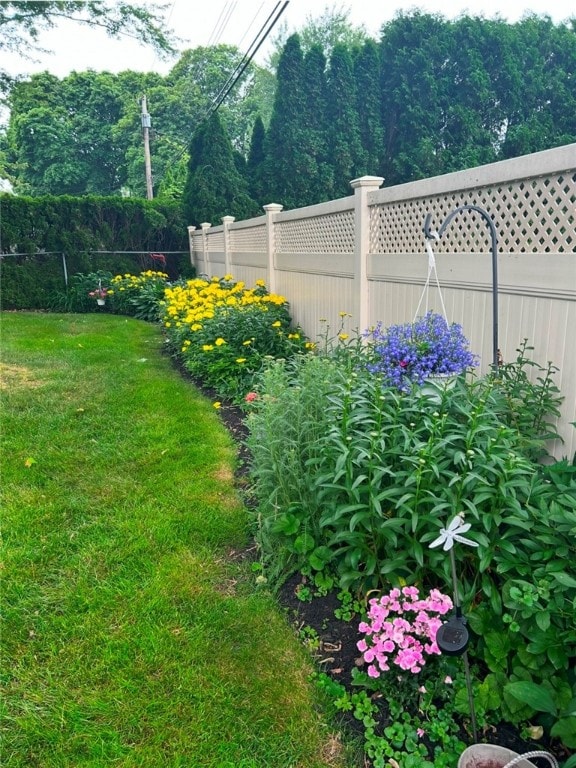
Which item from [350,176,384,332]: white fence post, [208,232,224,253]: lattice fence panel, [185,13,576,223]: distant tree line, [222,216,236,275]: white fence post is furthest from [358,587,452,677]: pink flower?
[185,13,576,223]: distant tree line

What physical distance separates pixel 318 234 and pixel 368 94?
56.2 ft

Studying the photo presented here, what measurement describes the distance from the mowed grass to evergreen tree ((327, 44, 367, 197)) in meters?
17.4

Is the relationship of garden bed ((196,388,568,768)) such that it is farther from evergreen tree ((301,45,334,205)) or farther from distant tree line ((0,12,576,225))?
evergreen tree ((301,45,334,205))

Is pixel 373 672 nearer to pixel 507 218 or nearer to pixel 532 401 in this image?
pixel 532 401

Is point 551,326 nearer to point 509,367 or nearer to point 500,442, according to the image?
point 509,367

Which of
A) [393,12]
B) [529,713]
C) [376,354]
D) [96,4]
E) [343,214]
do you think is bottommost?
[529,713]

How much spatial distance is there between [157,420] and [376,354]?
2.30 m

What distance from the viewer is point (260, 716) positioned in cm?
183

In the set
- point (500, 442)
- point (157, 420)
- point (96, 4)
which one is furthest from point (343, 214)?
point (96, 4)

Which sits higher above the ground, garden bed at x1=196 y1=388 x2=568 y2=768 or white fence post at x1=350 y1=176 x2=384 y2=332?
white fence post at x1=350 y1=176 x2=384 y2=332

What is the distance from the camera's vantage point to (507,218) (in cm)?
294

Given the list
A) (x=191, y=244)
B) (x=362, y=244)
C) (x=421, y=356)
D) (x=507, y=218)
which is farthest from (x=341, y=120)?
(x=421, y=356)

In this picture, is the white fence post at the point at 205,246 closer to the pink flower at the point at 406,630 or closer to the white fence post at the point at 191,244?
the white fence post at the point at 191,244

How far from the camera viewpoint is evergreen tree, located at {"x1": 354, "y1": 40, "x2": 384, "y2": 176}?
65.9 ft
